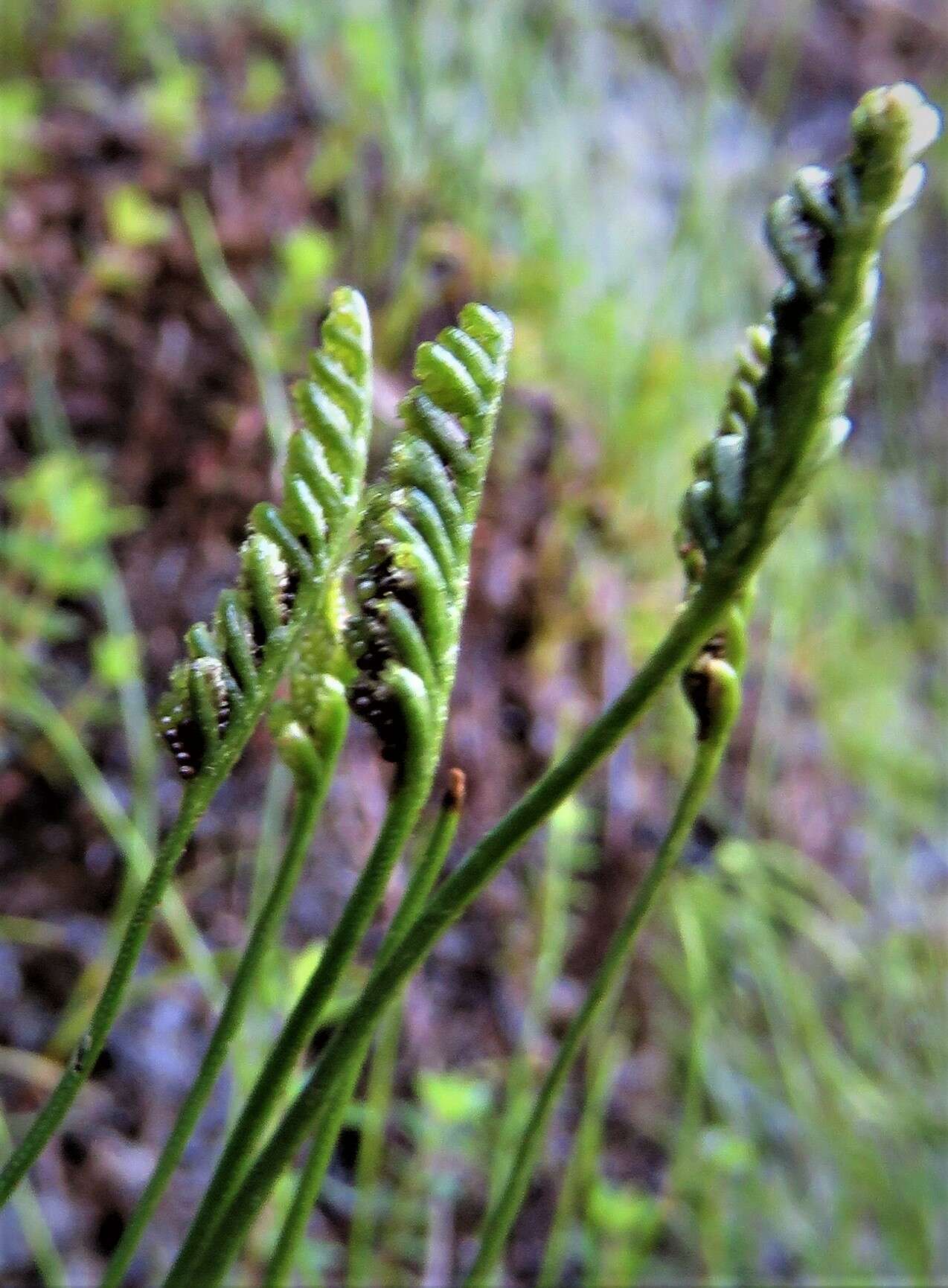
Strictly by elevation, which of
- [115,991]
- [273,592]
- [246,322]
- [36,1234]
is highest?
[246,322]

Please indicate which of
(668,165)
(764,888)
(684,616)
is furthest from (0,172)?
(668,165)

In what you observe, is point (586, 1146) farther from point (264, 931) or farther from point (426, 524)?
point (426, 524)

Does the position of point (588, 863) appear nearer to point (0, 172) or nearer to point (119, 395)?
point (119, 395)

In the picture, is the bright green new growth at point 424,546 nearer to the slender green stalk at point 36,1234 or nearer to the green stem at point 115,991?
the green stem at point 115,991

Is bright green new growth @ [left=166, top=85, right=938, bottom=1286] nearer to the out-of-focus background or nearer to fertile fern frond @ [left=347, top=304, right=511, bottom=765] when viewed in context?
fertile fern frond @ [left=347, top=304, right=511, bottom=765]

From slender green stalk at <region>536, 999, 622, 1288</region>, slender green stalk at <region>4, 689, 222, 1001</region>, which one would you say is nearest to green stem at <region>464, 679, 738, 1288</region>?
slender green stalk at <region>536, 999, 622, 1288</region>

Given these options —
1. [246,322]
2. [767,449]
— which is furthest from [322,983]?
[246,322]
